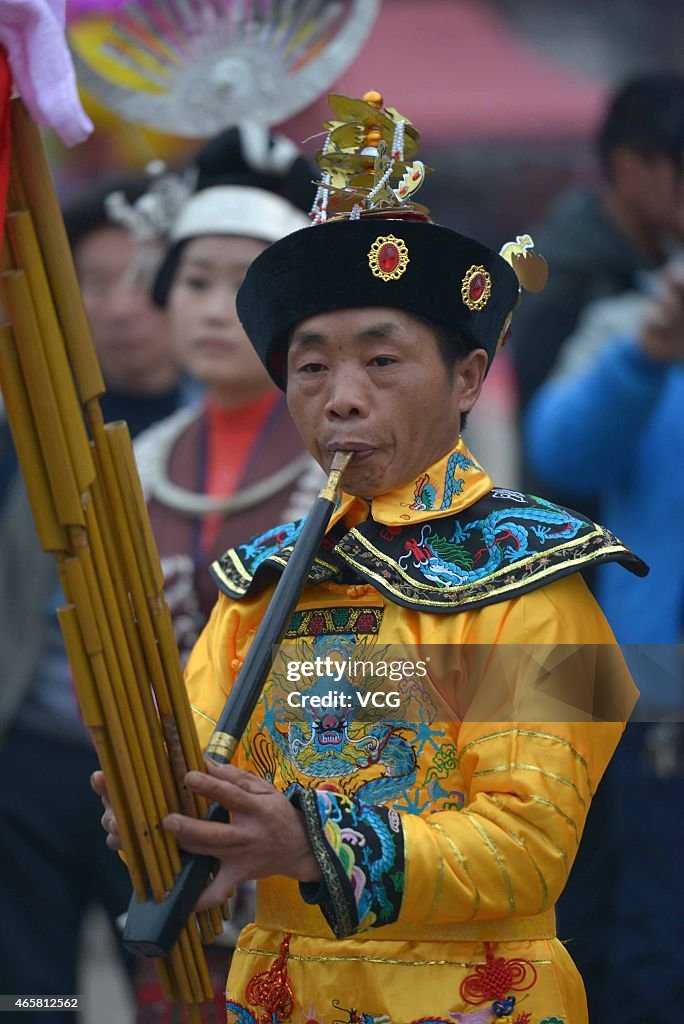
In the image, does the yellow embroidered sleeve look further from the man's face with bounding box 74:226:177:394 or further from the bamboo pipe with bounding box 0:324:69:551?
the man's face with bounding box 74:226:177:394

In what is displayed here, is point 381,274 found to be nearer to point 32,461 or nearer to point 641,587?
point 32,461

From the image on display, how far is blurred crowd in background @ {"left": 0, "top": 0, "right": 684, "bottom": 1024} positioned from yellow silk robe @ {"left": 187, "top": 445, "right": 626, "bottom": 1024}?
2.81 ft

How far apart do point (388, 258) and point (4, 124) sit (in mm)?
686

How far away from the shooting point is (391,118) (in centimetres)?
277

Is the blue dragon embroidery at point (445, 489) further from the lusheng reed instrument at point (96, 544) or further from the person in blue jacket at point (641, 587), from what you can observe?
the person in blue jacket at point (641, 587)

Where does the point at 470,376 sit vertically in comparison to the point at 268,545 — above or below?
above

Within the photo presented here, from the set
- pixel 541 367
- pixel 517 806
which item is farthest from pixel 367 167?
pixel 541 367

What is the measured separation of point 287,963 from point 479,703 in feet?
1.64

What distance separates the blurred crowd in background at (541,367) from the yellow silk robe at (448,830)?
2.81 feet

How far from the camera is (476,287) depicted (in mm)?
2686

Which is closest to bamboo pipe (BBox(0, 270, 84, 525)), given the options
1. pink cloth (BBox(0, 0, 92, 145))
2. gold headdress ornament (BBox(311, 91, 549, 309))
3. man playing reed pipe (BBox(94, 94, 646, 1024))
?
pink cloth (BBox(0, 0, 92, 145))

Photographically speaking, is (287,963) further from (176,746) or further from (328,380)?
(328,380)

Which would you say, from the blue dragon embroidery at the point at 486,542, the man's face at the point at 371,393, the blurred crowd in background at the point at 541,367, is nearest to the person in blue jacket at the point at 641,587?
the blurred crowd in background at the point at 541,367

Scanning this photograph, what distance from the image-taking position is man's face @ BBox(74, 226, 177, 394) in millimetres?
5312
